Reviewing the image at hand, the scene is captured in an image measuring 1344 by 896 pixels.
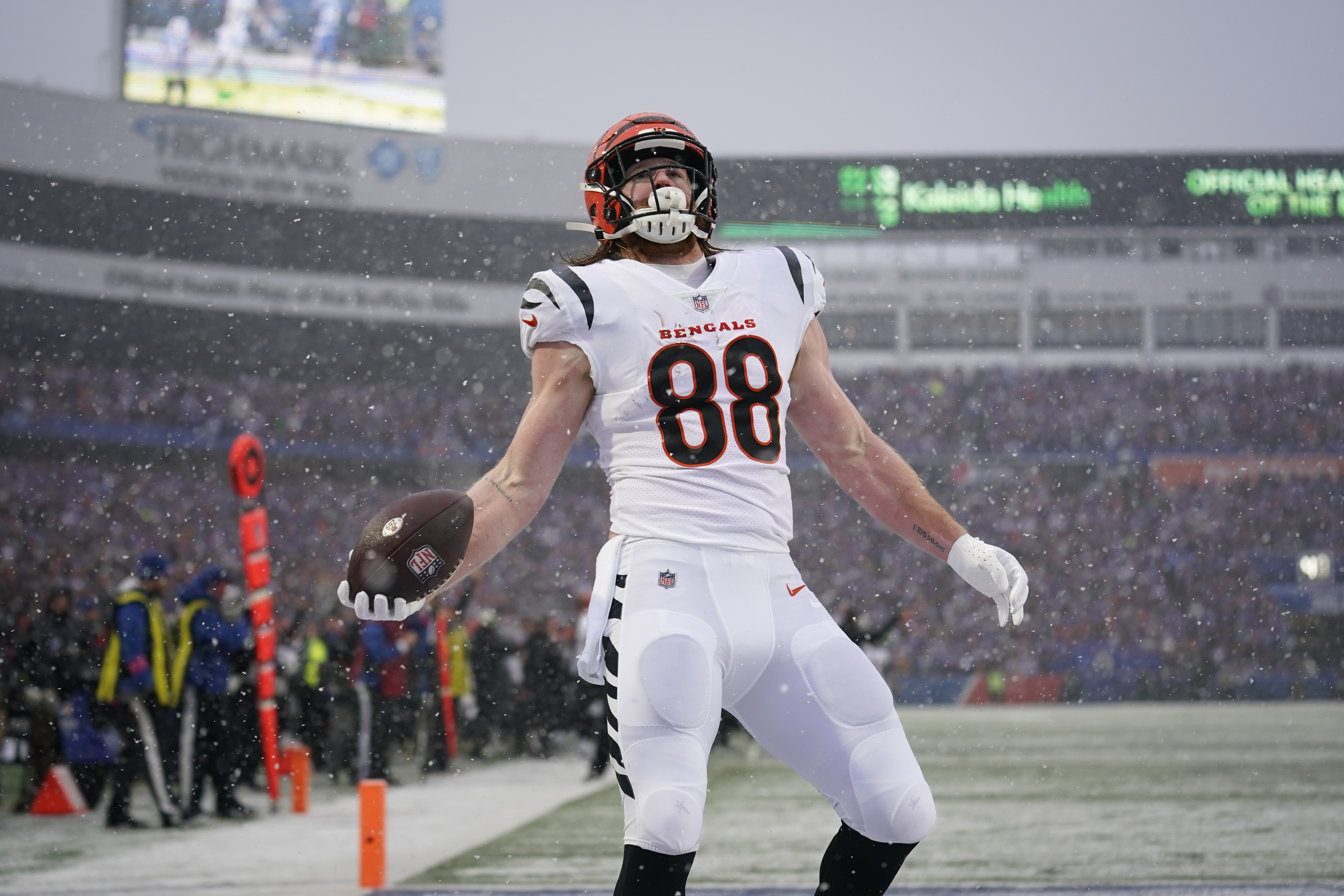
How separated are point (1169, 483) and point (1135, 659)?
6422 millimetres

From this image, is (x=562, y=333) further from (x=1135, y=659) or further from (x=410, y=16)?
(x=410, y=16)

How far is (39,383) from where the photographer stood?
80.4 ft

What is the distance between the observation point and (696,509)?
91.0 inches

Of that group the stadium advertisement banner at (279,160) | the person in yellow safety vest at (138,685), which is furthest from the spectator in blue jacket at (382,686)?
the stadium advertisement banner at (279,160)

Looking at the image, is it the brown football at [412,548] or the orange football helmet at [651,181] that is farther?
the orange football helmet at [651,181]

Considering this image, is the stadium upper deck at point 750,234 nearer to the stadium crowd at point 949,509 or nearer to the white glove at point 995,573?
the stadium crowd at point 949,509

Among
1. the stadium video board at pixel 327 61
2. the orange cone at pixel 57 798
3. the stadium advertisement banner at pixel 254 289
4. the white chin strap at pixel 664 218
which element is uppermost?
Answer: the stadium video board at pixel 327 61

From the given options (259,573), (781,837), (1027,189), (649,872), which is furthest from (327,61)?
(649,872)

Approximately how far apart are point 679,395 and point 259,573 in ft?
16.5

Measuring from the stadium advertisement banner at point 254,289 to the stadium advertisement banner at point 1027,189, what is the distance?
6.15 metres

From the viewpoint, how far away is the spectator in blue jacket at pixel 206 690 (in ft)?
22.8

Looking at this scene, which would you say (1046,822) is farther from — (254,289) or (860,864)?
(254,289)

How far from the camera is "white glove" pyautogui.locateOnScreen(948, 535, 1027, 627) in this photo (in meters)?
2.48

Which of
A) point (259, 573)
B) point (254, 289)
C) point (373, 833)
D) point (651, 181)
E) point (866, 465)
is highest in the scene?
point (254, 289)
